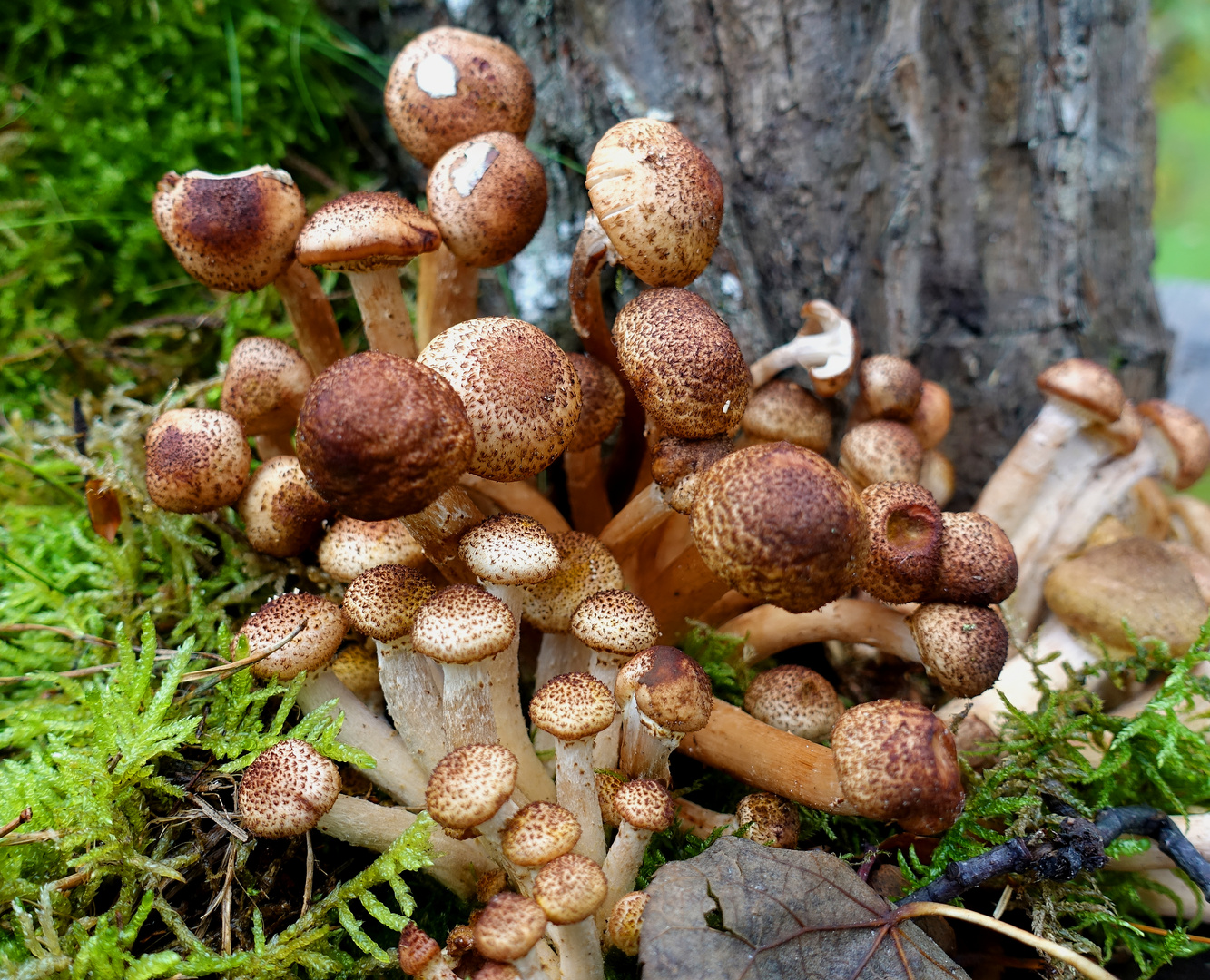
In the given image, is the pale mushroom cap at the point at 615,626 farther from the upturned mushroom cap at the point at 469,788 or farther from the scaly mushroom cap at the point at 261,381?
the scaly mushroom cap at the point at 261,381

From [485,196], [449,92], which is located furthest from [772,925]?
[449,92]

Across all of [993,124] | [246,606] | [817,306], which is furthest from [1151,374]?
[246,606]

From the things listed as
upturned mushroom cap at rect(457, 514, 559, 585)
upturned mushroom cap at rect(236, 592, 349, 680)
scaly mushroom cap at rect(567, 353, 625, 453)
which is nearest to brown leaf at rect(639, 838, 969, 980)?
upturned mushroom cap at rect(457, 514, 559, 585)

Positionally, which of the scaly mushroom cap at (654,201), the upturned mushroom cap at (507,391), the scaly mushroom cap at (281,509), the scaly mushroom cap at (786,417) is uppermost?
the scaly mushroom cap at (654,201)

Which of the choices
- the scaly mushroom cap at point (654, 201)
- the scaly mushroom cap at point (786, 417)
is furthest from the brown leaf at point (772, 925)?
the scaly mushroom cap at point (654, 201)

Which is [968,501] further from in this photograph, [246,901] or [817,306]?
[246,901]

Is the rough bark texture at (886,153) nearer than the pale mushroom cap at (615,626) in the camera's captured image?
No

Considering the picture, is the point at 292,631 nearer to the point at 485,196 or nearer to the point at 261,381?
the point at 261,381
